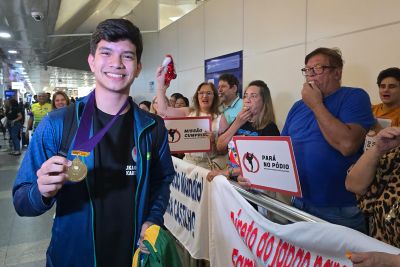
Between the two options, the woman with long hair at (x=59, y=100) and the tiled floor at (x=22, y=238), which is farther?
the woman with long hair at (x=59, y=100)

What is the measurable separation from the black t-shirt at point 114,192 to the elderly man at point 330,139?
47.5 inches

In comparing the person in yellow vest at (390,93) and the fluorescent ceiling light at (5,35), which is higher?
the fluorescent ceiling light at (5,35)

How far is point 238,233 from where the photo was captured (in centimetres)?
204

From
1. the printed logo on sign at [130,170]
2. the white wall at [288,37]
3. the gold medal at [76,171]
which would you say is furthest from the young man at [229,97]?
the gold medal at [76,171]

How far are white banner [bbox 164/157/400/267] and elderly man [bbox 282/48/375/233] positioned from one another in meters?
0.44

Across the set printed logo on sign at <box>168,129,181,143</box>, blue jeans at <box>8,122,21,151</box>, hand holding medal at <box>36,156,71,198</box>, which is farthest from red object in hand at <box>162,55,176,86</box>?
blue jeans at <box>8,122,21,151</box>

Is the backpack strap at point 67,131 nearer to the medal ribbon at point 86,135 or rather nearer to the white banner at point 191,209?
the medal ribbon at point 86,135

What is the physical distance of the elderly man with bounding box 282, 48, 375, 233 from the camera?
1924 mm

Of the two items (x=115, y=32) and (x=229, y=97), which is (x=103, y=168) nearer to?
(x=115, y=32)

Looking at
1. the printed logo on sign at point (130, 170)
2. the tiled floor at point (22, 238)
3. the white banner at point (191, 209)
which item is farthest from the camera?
the tiled floor at point (22, 238)

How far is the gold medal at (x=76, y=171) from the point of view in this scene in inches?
40.6

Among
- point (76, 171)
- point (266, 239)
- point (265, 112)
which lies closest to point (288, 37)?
point (265, 112)

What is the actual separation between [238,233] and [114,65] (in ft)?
4.30

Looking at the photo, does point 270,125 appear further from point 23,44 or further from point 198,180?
point 23,44
